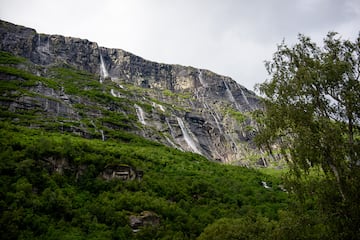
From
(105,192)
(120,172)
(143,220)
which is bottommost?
(143,220)

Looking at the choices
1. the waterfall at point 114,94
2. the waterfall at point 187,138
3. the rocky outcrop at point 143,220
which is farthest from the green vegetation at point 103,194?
the waterfall at point 114,94

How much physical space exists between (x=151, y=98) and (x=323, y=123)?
13876 centimetres

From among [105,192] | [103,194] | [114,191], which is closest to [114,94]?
[114,191]

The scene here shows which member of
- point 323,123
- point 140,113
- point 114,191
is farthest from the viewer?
point 140,113

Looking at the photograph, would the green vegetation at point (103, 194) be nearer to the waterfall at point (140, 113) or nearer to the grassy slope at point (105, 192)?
the grassy slope at point (105, 192)

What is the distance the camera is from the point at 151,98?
158 m

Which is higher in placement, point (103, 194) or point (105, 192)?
point (105, 192)

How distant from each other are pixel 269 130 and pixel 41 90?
3902 inches

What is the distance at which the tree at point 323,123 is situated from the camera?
20.7 metres

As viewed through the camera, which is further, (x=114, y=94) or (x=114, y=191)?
(x=114, y=94)

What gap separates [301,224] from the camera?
2289 cm

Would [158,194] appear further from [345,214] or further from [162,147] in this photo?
[345,214]

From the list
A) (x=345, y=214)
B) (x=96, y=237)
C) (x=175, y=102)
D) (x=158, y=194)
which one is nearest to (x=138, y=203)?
(x=158, y=194)

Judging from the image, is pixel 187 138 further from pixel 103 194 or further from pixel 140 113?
pixel 103 194
